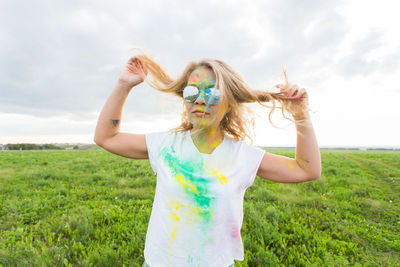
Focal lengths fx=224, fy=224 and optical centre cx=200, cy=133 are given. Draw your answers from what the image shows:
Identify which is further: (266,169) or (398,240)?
(398,240)

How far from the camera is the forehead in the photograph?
1.96m

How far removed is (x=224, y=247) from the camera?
1.76 meters

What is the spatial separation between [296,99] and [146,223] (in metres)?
3.67

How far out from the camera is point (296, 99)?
1.90 metres

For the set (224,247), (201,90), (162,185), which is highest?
(201,90)

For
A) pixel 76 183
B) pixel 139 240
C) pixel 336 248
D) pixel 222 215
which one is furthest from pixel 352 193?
pixel 76 183

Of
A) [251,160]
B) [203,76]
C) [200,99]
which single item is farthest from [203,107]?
[251,160]

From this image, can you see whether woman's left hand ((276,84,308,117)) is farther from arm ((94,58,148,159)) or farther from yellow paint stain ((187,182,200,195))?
arm ((94,58,148,159))

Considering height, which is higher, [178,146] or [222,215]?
[178,146]

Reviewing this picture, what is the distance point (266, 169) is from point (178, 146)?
787 mm

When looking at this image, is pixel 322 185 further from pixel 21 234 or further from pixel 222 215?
pixel 21 234

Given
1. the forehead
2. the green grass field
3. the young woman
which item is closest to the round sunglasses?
the young woman

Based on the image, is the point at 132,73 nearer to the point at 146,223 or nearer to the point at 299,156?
the point at 299,156

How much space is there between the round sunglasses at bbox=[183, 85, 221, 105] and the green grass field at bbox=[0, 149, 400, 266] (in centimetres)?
259
